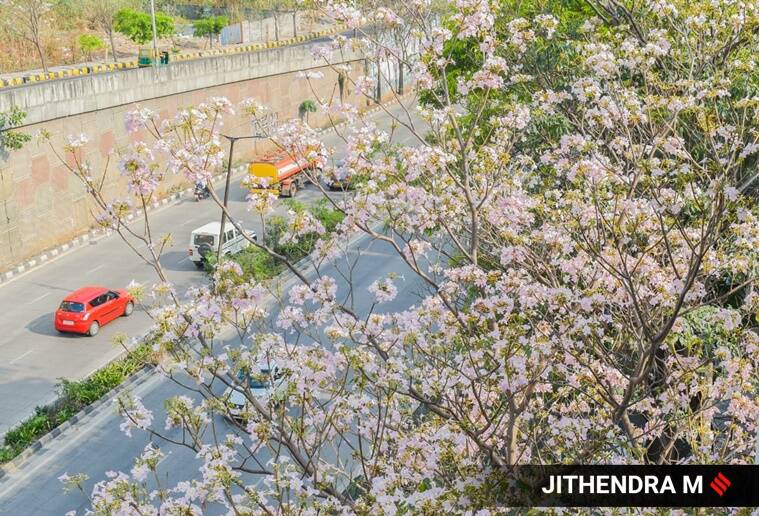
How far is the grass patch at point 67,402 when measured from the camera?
19.6m

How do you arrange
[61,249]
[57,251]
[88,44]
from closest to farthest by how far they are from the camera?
[57,251], [61,249], [88,44]

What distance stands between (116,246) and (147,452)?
A: 24881 mm

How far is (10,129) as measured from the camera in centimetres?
2931

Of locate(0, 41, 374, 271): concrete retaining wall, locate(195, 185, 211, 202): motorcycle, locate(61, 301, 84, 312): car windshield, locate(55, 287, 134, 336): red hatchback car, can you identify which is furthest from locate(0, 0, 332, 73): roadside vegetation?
locate(61, 301, 84, 312): car windshield

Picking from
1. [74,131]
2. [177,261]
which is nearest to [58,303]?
[177,261]

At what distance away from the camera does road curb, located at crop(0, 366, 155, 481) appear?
18.9 metres

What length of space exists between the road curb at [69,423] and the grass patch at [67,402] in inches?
3.7

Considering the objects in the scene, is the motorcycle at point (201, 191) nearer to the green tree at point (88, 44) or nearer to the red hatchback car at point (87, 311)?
the red hatchback car at point (87, 311)

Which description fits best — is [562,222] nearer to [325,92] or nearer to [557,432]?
[557,432]

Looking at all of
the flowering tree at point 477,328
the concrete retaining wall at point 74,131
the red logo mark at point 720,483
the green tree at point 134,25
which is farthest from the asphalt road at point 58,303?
the green tree at point 134,25

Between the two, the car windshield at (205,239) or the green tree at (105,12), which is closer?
the car windshield at (205,239)

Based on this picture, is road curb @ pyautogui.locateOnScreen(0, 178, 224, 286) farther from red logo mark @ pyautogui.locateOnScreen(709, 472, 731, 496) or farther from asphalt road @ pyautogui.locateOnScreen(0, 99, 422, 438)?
red logo mark @ pyautogui.locateOnScreen(709, 472, 731, 496)

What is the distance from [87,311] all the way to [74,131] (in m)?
10.2

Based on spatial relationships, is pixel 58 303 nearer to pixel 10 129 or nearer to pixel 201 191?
pixel 201 191
